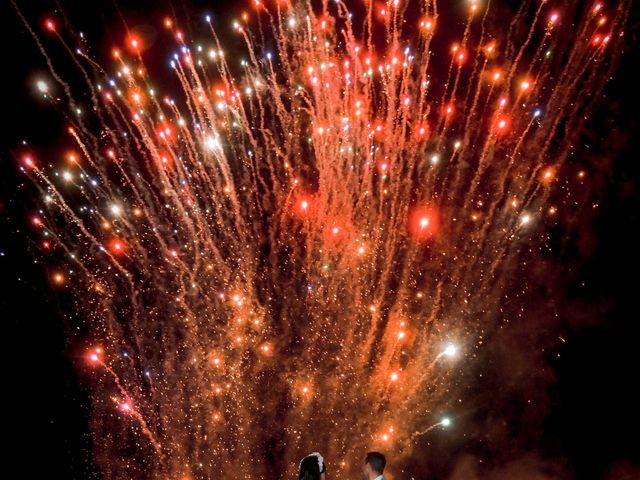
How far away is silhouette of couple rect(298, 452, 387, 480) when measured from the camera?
102 inches

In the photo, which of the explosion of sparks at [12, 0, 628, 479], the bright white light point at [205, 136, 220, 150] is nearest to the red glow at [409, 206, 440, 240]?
the explosion of sparks at [12, 0, 628, 479]

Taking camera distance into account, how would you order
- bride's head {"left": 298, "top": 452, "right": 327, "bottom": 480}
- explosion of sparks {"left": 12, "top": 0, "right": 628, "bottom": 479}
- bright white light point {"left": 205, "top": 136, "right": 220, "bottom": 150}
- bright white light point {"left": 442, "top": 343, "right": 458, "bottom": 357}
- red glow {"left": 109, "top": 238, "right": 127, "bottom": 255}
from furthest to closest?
bright white light point {"left": 205, "top": 136, "right": 220, "bottom": 150} < red glow {"left": 109, "top": 238, "right": 127, "bottom": 255} < bright white light point {"left": 442, "top": 343, "right": 458, "bottom": 357} < explosion of sparks {"left": 12, "top": 0, "right": 628, "bottom": 479} < bride's head {"left": 298, "top": 452, "right": 327, "bottom": 480}

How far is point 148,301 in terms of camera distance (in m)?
7.07

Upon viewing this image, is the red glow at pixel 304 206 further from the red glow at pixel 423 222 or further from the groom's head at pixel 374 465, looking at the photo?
the groom's head at pixel 374 465

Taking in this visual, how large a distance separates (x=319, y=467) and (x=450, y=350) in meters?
4.53

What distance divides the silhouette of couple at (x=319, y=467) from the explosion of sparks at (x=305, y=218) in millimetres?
3917

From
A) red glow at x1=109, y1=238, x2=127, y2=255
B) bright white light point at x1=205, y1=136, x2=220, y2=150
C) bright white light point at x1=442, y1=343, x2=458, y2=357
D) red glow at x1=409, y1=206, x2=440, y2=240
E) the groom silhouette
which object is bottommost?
the groom silhouette

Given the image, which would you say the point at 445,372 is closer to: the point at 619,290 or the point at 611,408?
the point at 611,408

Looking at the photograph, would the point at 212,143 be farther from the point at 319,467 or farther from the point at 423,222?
the point at 319,467

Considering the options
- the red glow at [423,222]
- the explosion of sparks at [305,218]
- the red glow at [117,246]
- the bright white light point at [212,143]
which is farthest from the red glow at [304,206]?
the red glow at [117,246]

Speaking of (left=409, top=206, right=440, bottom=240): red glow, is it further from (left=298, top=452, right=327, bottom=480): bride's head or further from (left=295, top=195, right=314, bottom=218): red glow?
(left=298, top=452, right=327, bottom=480): bride's head

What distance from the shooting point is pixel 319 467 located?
2.62 m

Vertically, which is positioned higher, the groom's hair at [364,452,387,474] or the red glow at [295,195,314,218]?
the red glow at [295,195,314,218]

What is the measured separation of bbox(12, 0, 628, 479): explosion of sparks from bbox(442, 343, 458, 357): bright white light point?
0.07 metres
